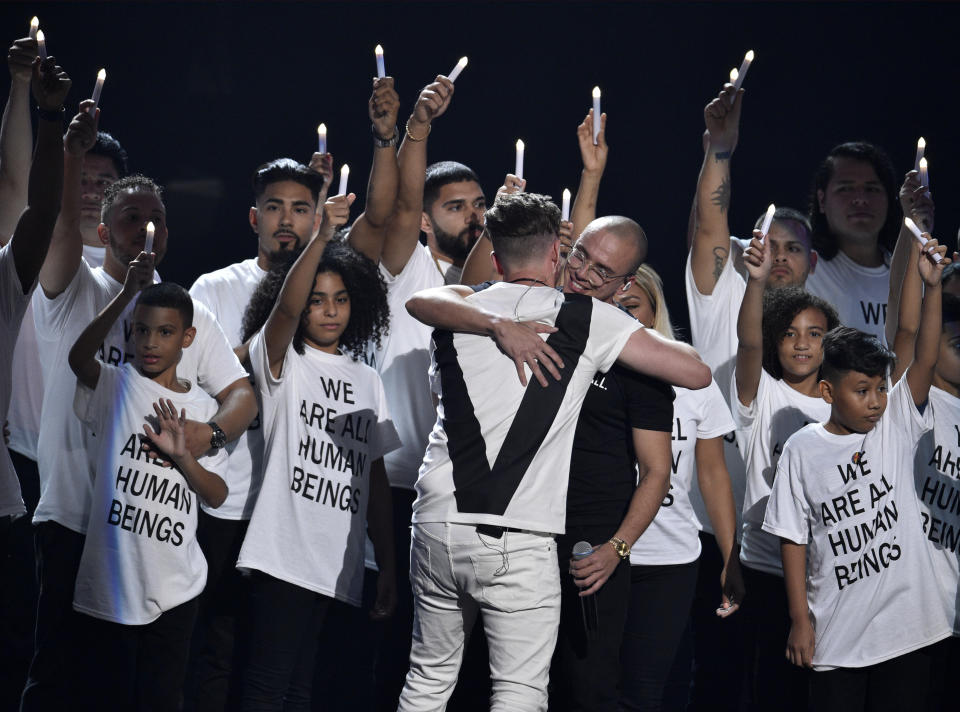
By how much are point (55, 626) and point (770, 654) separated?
6.75 ft

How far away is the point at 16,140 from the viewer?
304 cm

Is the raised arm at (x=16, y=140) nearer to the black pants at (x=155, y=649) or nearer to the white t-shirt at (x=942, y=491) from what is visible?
the black pants at (x=155, y=649)

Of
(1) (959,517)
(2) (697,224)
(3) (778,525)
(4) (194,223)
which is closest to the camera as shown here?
(3) (778,525)

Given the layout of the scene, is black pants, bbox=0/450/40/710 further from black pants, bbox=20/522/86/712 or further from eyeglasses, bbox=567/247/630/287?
eyeglasses, bbox=567/247/630/287

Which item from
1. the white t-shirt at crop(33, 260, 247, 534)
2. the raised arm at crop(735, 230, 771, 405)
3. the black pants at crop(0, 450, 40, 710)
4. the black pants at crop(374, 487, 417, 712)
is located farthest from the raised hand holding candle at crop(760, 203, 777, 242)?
the black pants at crop(0, 450, 40, 710)

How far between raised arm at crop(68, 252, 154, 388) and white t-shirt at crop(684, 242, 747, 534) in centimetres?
169

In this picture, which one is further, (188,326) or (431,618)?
(188,326)

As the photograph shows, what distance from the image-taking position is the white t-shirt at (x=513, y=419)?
2.45m

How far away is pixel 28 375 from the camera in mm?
3588

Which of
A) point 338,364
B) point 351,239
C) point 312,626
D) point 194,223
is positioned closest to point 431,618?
point 312,626

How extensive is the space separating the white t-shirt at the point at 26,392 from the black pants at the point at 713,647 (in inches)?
88.3

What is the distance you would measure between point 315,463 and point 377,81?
1176 mm

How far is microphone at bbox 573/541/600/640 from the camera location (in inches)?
100.0

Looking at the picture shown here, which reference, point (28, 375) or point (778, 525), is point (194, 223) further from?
point (778, 525)
